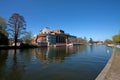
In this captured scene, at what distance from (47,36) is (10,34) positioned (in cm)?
6813

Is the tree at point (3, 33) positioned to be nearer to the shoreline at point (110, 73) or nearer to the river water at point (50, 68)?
the river water at point (50, 68)

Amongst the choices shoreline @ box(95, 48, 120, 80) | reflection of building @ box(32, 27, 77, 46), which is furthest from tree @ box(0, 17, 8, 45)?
shoreline @ box(95, 48, 120, 80)

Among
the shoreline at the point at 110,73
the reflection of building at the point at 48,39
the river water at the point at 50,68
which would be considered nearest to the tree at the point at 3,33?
the river water at the point at 50,68

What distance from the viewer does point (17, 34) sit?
5797 cm

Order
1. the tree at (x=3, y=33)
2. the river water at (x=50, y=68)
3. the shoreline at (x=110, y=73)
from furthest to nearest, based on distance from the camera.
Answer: the tree at (x=3, y=33)
the river water at (x=50, y=68)
the shoreline at (x=110, y=73)

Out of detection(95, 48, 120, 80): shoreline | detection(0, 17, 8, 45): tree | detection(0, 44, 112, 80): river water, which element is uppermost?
detection(0, 17, 8, 45): tree

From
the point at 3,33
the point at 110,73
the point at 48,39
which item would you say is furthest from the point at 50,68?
the point at 48,39

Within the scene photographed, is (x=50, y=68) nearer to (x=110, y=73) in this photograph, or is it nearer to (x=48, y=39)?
(x=110, y=73)

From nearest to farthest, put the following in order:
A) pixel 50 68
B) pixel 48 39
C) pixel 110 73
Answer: pixel 110 73
pixel 50 68
pixel 48 39

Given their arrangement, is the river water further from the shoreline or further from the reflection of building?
the reflection of building

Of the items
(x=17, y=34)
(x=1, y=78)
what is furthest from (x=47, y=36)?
(x=1, y=78)

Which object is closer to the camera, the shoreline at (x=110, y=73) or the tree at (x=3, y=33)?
the shoreline at (x=110, y=73)

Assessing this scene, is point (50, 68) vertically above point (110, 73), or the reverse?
point (110, 73)

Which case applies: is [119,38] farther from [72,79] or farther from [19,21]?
[72,79]
